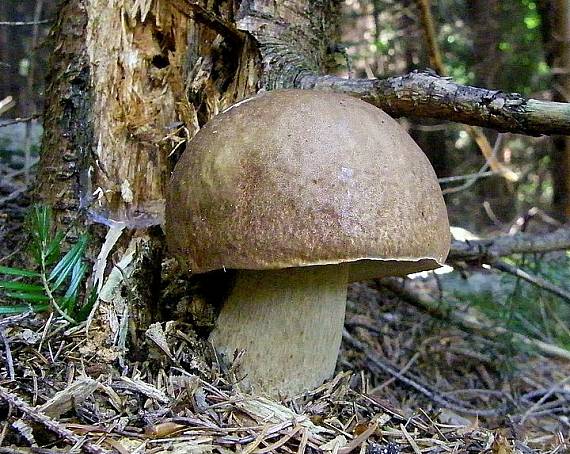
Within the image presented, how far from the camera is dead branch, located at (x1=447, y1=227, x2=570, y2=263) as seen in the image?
2.91 meters

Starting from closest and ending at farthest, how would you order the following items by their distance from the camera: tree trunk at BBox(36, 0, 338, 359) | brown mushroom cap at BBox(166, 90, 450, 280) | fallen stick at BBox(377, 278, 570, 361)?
brown mushroom cap at BBox(166, 90, 450, 280), tree trunk at BBox(36, 0, 338, 359), fallen stick at BBox(377, 278, 570, 361)

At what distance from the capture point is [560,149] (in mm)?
5609

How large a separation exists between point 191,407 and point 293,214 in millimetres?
575

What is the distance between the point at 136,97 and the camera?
7.41ft

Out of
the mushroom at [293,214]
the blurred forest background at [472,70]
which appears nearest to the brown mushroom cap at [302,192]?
the mushroom at [293,214]

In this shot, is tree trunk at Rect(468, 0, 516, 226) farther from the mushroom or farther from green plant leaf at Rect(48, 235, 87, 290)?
green plant leaf at Rect(48, 235, 87, 290)

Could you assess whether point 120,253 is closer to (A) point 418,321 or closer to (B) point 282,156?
(B) point 282,156

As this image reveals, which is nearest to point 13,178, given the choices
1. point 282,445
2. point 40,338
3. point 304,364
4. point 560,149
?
point 40,338

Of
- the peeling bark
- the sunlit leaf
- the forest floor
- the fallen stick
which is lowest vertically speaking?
the fallen stick

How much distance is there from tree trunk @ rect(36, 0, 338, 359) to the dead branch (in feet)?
3.97

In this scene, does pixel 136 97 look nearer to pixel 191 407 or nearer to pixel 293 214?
pixel 293 214

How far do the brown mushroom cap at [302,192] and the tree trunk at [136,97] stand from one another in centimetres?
28

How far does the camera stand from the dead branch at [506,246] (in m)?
2.91

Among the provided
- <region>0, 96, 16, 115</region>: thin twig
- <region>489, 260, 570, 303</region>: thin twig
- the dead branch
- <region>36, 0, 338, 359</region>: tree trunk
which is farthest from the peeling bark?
<region>0, 96, 16, 115</region>: thin twig
